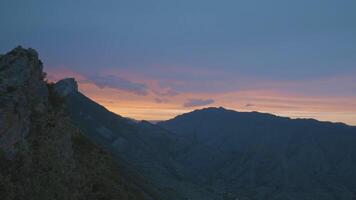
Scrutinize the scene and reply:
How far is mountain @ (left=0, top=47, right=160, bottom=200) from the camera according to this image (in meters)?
25.2

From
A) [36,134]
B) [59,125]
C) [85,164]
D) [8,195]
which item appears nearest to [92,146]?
[85,164]

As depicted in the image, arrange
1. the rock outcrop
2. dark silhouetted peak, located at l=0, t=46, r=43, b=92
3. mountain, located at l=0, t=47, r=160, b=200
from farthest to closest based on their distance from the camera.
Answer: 1. dark silhouetted peak, located at l=0, t=46, r=43, b=92
2. the rock outcrop
3. mountain, located at l=0, t=47, r=160, b=200

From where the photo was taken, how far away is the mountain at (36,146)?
25250mm

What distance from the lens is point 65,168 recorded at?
29906 mm

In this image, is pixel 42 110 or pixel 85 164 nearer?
pixel 42 110

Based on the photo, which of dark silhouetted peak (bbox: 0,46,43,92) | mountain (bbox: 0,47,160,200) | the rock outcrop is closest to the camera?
mountain (bbox: 0,47,160,200)

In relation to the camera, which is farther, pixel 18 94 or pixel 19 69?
pixel 19 69

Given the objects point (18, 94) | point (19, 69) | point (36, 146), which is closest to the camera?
point (36, 146)

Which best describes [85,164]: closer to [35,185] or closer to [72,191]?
[72,191]

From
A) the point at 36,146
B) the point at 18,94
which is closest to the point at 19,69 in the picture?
the point at 18,94

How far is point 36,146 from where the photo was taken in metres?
28.4

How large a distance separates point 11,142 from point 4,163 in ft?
5.20

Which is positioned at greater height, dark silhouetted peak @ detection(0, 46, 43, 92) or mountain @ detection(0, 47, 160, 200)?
dark silhouetted peak @ detection(0, 46, 43, 92)

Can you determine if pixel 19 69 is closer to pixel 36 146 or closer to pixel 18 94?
pixel 18 94
